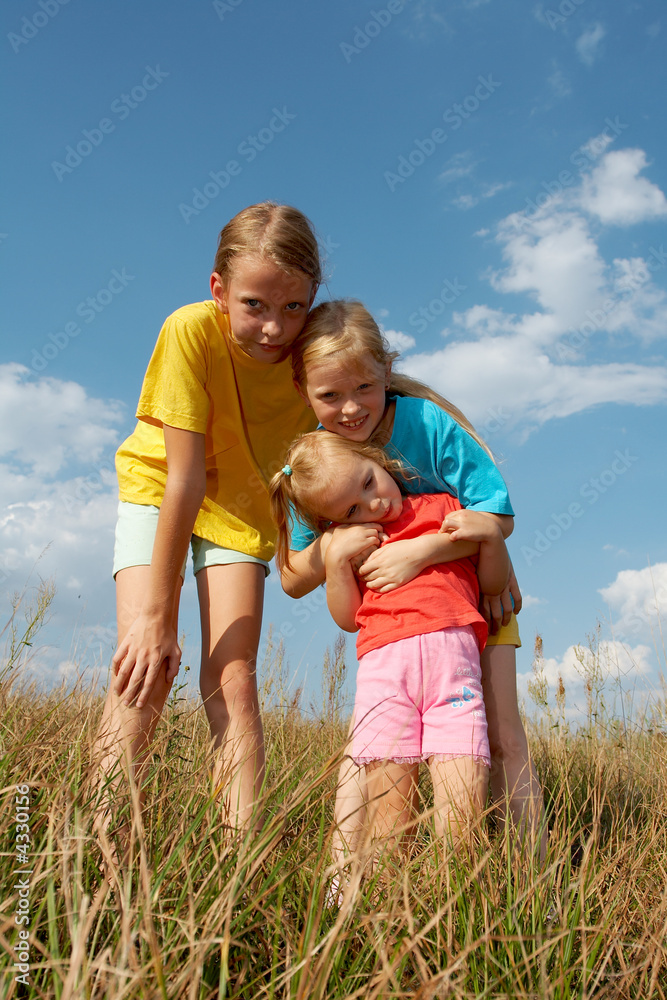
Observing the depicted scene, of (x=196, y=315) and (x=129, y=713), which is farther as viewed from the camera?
(x=196, y=315)

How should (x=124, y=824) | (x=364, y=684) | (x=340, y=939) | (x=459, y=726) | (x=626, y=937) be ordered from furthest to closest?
(x=364, y=684) < (x=459, y=726) < (x=626, y=937) < (x=124, y=824) < (x=340, y=939)

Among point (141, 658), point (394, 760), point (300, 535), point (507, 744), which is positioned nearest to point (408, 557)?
point (300, 535)

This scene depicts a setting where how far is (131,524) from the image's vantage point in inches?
102

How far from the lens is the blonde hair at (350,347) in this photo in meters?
2.38

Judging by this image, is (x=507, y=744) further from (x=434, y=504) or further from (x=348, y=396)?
(x=348, y=396)

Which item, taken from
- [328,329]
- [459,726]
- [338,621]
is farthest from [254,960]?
[328,329]

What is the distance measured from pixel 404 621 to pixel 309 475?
0.55 meters

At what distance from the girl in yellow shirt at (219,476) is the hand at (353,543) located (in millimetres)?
452

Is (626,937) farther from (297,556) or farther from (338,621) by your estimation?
(297,556)

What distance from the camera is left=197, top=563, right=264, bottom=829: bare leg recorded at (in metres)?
2.40

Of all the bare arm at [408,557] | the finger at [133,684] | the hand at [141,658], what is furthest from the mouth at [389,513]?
the finger at [133,684]

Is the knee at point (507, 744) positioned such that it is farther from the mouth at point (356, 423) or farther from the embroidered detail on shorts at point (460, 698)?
the mouth at point (356, 423)

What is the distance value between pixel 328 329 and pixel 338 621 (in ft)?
3.23

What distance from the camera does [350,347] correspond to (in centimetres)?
238
